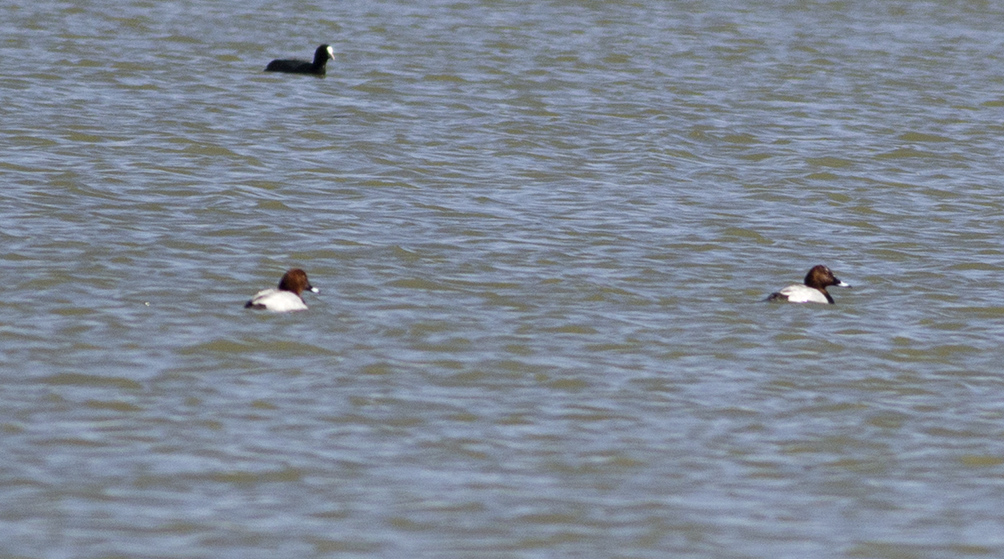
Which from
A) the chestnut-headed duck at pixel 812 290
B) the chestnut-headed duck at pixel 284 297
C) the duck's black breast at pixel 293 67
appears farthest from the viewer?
the duck's black breast at pixel 293 67

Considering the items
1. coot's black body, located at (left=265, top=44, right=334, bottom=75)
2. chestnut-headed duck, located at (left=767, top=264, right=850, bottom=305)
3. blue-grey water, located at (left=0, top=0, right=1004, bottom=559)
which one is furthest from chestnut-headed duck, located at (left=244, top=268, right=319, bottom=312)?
coot's black body, located at (left=265, top=44, right=334, bottom=75)

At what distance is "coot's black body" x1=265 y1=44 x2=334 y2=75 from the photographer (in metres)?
23.5

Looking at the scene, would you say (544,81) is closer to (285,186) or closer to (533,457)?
(285,186)

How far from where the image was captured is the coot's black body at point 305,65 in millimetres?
23508

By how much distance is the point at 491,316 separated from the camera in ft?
37.1

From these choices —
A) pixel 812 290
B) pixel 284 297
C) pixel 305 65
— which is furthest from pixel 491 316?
pixel 305 65

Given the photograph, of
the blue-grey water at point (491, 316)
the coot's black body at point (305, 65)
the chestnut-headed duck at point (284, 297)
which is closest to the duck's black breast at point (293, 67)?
the coot's black body at point (305, 65)

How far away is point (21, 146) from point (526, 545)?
442 inches

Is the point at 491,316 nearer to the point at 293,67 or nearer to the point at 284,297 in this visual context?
the point at 284,297

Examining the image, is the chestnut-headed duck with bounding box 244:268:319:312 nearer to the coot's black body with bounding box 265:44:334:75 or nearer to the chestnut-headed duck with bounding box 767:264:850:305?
the chestnut-headed duck with bounding box 767:264:850:305

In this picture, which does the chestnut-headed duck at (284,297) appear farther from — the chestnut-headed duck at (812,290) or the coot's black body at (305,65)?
the coot's black body at (305,65)

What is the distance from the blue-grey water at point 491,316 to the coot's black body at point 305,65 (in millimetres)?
189

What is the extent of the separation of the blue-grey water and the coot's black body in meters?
0.19

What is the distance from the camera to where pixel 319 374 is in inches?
380
